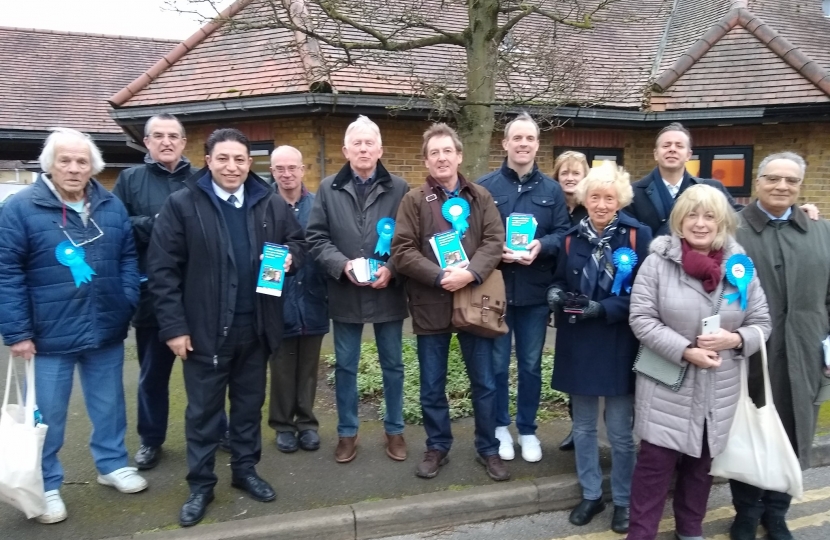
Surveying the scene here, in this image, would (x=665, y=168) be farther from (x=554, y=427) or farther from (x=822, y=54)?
(x=822, y=54)

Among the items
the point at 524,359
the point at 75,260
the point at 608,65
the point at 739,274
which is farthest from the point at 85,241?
the point at 608,65

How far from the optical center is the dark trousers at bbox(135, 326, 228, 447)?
391 cm

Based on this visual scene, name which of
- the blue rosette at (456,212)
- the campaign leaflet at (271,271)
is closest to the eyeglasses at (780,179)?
the blue rosette at (456,212)

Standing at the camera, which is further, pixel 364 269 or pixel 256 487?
pixel 364 269

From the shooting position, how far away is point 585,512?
3.52 meters

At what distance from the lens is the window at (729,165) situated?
32.8 feet

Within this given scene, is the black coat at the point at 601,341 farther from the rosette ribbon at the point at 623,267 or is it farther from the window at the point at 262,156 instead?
the window at the point at 262,156

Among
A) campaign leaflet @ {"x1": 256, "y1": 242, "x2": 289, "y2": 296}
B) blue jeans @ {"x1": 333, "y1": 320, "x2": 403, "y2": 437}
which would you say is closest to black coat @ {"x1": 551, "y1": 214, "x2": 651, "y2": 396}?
blue jeans @ {"x1": 333, "y1": 320, "x2": 403, "y2": 437}

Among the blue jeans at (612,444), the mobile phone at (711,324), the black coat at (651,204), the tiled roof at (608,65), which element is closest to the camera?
the mobile phone at (711,324)

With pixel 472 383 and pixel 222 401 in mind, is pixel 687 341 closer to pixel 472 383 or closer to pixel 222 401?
pixel 472 383

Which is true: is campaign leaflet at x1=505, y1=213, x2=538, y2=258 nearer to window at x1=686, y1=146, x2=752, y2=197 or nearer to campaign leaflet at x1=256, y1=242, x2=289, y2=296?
campaign leaflet at x1=256, y1=242, x2=289, y2=296

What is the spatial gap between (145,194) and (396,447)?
2433 mm

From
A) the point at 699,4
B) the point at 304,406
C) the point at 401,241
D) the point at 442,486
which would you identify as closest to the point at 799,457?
the point at 442,486

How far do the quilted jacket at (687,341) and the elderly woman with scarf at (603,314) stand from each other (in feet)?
0.71
